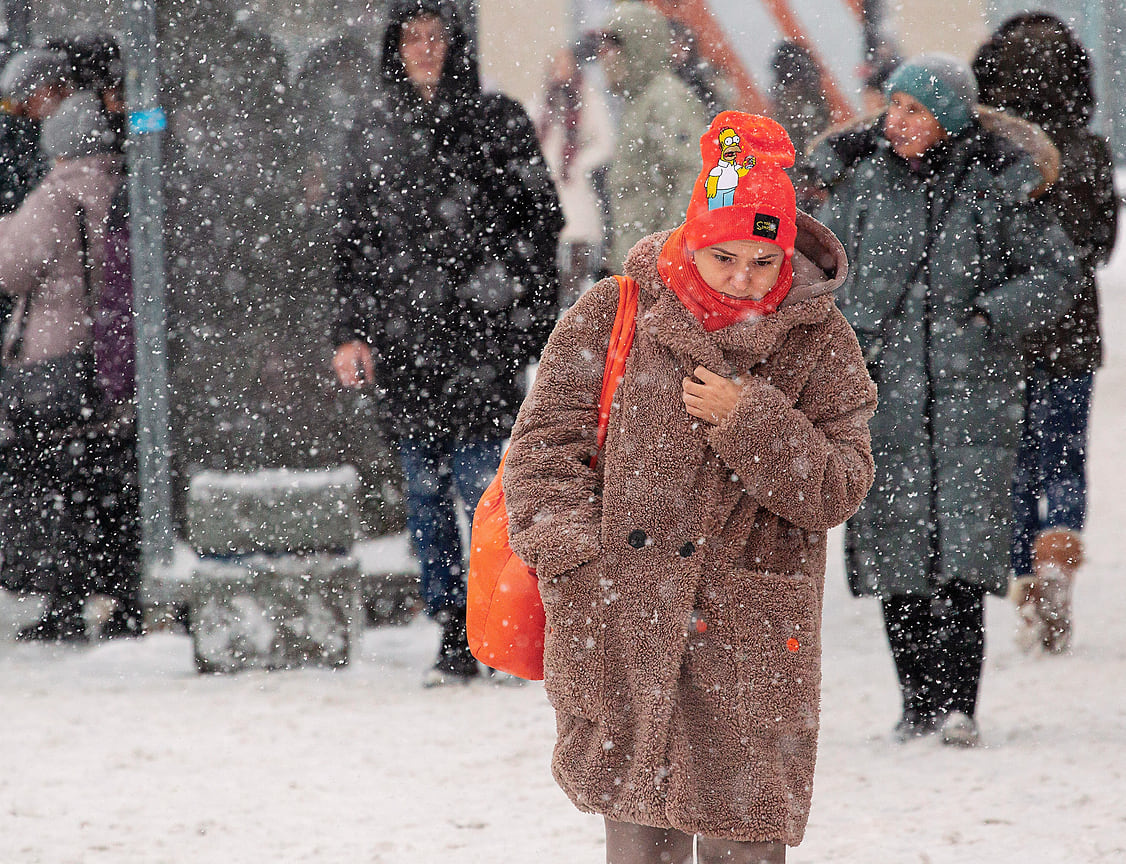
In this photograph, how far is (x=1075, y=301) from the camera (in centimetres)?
558

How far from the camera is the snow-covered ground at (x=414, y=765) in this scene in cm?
373

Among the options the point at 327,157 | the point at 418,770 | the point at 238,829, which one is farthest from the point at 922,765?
the point at 327,157

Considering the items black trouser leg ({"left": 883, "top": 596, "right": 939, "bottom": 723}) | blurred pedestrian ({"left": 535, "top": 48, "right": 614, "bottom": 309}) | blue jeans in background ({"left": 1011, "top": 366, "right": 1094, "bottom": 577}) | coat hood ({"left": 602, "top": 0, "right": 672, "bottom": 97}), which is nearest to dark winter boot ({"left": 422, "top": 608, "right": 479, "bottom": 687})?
black trouser leg ({"left": 883, "top": 596, "right": 939, "bottom": 723})

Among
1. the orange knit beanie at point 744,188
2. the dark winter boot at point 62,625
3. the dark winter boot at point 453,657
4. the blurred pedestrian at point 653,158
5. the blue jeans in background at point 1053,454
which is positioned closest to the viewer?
the orange knit beanie at point 744,188

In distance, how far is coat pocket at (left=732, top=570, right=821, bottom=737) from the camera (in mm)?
2514

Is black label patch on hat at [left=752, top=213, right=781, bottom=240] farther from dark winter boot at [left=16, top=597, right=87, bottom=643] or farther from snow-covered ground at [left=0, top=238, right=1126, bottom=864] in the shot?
dark winter boot at [left=16, top=597, right=87, bottom=643]

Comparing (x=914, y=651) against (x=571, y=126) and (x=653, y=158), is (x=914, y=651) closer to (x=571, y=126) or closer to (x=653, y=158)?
(x=653, y=158)

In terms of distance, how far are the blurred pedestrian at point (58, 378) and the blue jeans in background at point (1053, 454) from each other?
3461mm

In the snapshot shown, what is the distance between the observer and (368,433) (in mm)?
5969

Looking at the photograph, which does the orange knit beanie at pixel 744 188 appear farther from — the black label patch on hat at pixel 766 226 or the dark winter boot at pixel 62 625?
the dark winter boot at pixel 62 625

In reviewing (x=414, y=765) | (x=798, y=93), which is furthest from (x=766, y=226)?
(x=798, y=93)

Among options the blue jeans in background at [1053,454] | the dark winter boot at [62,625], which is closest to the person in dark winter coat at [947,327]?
the blue jeans in background at [1053,454]

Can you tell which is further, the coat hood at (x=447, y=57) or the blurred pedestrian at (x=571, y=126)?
the blurred pedestrian at (x=571, y=126)

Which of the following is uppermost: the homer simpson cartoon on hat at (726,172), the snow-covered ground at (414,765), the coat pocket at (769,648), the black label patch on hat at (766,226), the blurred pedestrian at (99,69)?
the blurred pedestrian at (99,69)
